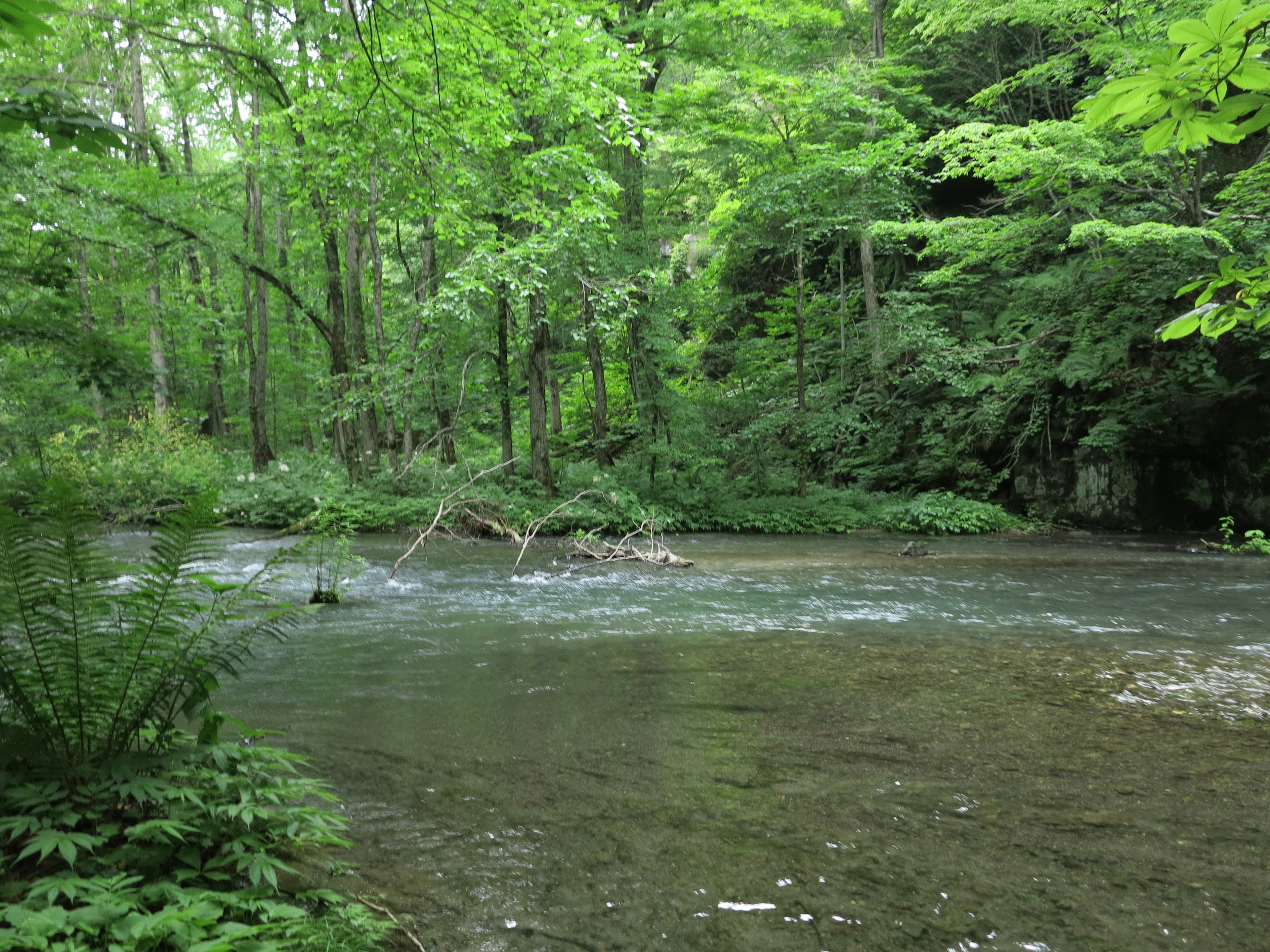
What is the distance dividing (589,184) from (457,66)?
3963mm

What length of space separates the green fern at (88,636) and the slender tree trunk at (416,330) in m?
12.2

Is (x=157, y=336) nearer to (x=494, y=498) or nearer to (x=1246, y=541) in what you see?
(x=494, y=498)

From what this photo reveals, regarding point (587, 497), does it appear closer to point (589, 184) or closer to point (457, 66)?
point (589, 184)

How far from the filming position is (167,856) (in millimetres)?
2375

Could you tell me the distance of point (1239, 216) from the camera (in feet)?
37.8

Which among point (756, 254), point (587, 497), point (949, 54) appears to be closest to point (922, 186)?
point (949, 54)

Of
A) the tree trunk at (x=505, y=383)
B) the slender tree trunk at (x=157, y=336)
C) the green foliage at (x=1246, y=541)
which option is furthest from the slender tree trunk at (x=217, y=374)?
the green foliage at (x=1246, y=541)

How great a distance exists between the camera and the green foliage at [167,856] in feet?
6.33

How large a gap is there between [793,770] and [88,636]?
10.1 feet

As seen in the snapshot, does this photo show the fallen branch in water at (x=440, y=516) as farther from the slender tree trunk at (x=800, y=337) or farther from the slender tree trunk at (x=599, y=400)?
the slender tree trunk at (x=800, y=337)

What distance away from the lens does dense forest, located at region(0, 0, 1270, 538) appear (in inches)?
442

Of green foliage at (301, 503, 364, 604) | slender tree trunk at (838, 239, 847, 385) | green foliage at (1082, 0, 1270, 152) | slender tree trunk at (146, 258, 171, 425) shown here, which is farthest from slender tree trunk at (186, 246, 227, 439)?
green foliage at (1082, 0, 1270, 152)

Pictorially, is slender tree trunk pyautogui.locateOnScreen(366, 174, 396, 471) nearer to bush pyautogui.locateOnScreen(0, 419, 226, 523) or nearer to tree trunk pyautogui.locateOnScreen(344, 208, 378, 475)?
tree trunk pyautogui.locateOnScreen(344, 208, 378, 475)

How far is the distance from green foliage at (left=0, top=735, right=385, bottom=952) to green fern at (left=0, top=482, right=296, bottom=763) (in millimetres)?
162
